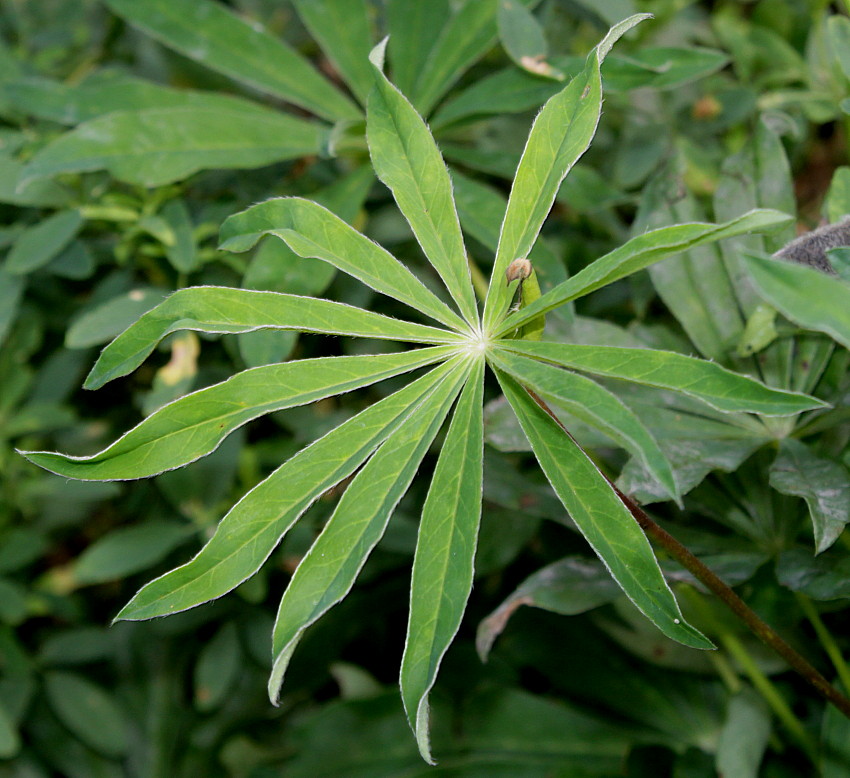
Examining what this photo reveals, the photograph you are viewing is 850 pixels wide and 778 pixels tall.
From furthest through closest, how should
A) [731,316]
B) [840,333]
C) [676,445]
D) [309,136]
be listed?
1. [309,136]
2. [731,316]
3. [676,445]
4. [840,333]

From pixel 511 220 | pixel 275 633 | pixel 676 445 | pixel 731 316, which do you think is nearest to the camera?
pixel 275 633

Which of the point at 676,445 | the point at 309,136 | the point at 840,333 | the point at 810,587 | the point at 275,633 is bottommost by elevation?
the point at 810,587

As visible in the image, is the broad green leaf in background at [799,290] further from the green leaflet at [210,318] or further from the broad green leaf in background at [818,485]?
the green leaflet at [210,318]

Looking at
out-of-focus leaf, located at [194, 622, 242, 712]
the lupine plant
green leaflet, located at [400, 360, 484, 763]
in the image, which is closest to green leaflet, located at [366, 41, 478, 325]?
the lupine plant

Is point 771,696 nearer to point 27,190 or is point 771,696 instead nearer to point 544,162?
point 544,162

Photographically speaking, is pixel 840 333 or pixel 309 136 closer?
pixel 840 333

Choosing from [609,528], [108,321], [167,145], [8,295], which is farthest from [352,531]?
[8,295]

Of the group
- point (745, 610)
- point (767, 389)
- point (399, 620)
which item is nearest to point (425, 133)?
point (767, 389)

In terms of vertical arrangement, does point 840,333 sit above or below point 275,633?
above

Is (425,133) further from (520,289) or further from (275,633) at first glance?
(275,633)
